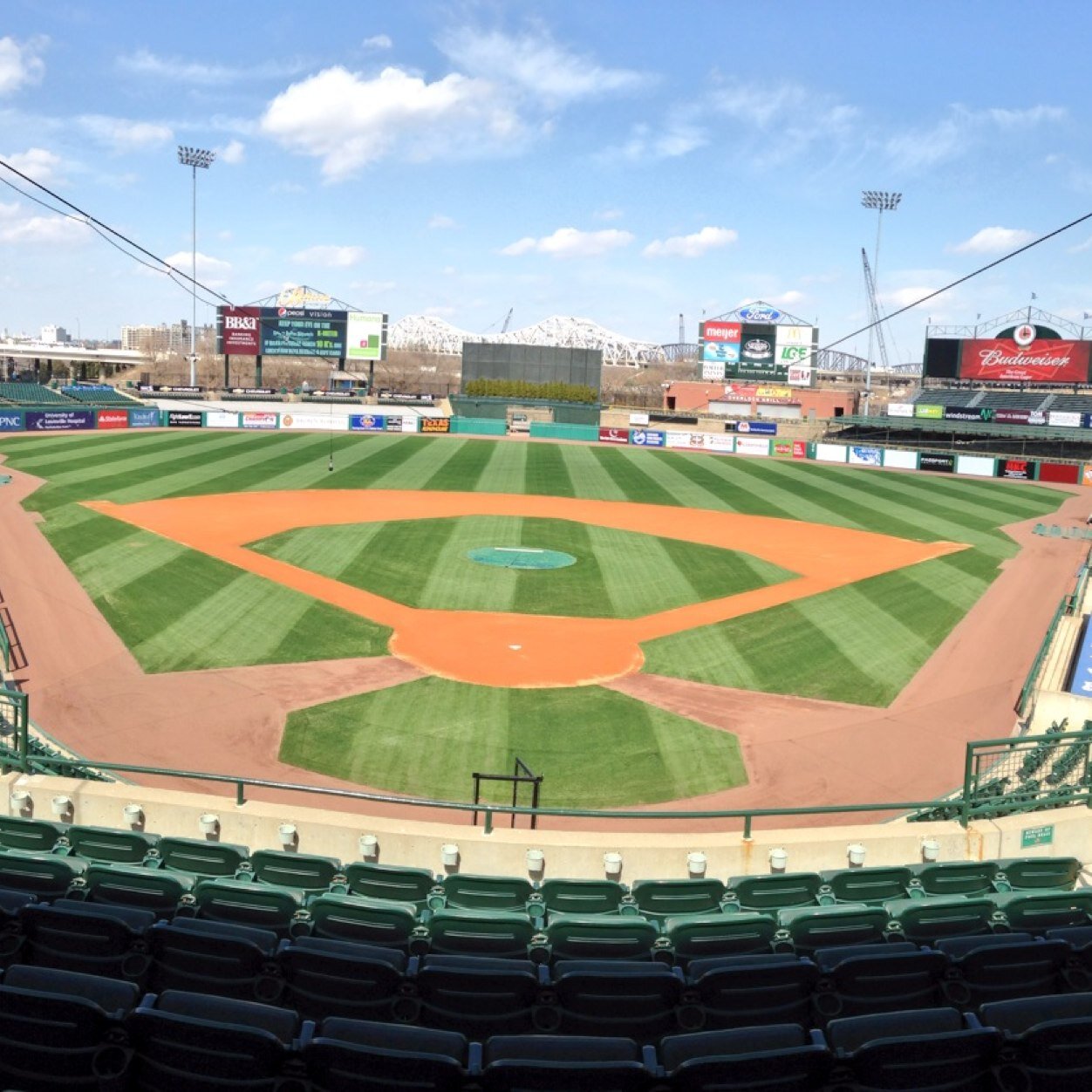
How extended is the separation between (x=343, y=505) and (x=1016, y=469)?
47.3m

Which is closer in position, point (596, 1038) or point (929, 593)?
point (596, 1038)

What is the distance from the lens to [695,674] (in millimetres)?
21109

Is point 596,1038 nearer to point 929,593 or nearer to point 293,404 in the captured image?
point 929,593

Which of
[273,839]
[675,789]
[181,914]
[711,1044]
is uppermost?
[711,1044]

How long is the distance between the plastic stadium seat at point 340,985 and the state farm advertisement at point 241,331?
83613 millimetres

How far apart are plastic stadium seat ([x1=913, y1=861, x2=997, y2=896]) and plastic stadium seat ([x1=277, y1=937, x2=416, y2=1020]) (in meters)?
4.80

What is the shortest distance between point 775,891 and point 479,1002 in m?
3.35

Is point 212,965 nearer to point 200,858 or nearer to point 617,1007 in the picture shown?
point 617,1007

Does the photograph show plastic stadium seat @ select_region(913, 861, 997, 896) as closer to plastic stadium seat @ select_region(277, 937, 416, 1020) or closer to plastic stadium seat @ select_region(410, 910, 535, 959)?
plastic stadium seat @ select_region(410, 910, 535, 959)

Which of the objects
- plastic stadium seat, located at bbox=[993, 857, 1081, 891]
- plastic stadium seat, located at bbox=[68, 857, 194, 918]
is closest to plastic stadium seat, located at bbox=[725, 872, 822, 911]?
plastic stadium seat, located at bbox=[993, 857, 1081, 891]

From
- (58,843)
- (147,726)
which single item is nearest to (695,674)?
(147,726)

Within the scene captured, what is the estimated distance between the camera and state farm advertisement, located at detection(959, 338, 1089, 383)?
7712 cm

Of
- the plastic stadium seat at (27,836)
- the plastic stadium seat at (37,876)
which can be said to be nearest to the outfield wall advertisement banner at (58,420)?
the plastic stadium seat at (27,836)

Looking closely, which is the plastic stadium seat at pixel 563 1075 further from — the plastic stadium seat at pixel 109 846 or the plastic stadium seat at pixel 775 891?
the plastic stadium seat at pixel 109 846
